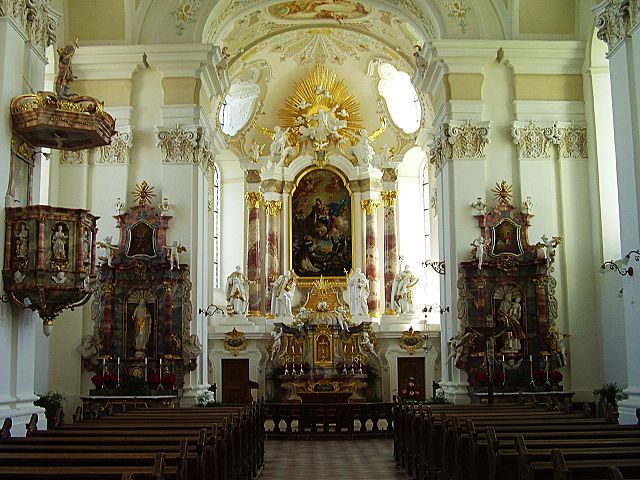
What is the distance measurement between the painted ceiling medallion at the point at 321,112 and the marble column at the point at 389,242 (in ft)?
6.85

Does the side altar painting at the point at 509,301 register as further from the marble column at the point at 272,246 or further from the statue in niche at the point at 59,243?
the statue in niche at the point at 59,243

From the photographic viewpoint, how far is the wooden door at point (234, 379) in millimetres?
20656

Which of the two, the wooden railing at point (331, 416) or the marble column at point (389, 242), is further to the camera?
the marble column at point (389, 242)

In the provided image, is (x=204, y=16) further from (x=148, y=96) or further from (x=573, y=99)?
(x=573, y=99)

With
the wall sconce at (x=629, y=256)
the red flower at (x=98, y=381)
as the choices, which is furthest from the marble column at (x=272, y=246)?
the wall sconce at (x=629, y=256)

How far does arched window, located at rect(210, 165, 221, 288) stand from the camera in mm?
23656

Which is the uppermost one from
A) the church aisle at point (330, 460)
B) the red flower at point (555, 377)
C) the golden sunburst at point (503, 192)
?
the golden sunburst at point (503, 192)

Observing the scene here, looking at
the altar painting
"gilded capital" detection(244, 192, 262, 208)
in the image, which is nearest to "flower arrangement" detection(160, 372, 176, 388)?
the altar painting

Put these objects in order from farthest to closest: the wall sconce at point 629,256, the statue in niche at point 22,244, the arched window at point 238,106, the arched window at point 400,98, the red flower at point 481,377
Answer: the arched window at point 238,106 → the arched window at point 400,98 → the red flower at point 481,377 → the wall sconce at point 629,256 → the statue in niche at point 22,244

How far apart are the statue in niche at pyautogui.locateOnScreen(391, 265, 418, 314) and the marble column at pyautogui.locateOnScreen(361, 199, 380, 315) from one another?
0.63 m

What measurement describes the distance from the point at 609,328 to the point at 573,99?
443cm

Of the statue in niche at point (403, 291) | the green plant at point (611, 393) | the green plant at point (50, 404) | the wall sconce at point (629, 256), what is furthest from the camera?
the statue in niche at point (403, 291)

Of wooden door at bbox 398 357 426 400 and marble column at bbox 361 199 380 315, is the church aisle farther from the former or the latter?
marble column at bbox 361 199 380 315

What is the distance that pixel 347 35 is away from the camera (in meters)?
22.7
